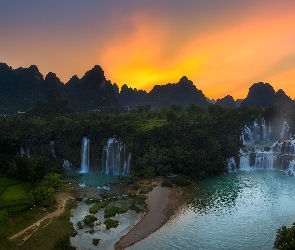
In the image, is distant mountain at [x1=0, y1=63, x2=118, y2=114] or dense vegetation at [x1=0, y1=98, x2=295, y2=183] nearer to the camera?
dense vegetation at [x1=0, y1=98, x2=295, y2=183]

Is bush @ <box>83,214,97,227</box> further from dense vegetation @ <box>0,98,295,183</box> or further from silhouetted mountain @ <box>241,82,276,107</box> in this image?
silhouetted mountain @ <box>241,82,276,107</box>

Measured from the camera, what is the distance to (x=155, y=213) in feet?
88.0

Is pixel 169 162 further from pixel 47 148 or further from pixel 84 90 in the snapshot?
pixel 84 90

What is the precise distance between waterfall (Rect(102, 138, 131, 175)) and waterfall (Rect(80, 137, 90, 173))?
A: 7.73 feet

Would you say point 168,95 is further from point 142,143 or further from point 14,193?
point 14,193

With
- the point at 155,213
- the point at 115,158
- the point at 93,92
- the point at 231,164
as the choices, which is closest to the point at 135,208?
the point at 155,213

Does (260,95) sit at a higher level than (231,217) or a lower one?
higher

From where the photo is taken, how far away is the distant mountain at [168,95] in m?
118

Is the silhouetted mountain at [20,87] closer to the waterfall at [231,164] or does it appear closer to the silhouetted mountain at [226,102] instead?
the silhouetted mountain at [226,102]

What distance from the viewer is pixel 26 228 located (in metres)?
23.2

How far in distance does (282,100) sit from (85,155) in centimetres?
6766

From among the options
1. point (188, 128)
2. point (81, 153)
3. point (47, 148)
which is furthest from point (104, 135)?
point (188, 128)

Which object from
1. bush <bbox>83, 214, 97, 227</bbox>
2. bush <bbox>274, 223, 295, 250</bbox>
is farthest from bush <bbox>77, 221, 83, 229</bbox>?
bush <bbox>274, 223, 295, 250</bbox>

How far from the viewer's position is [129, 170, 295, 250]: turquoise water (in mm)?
21031
